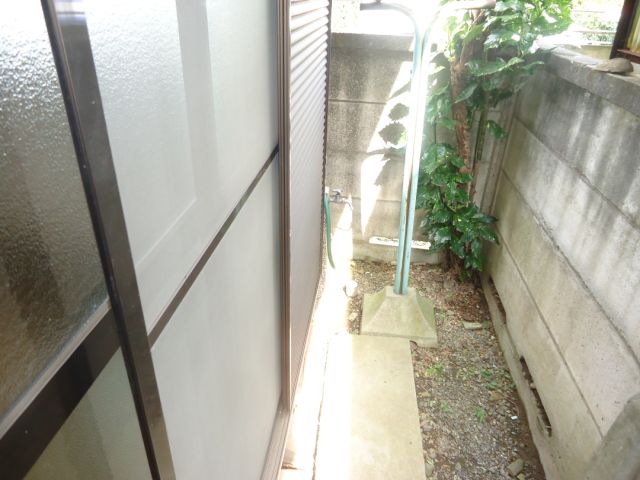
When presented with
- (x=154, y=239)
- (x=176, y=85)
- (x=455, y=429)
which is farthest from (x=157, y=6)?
(x=455, y=429)

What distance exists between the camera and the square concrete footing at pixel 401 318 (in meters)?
3.30

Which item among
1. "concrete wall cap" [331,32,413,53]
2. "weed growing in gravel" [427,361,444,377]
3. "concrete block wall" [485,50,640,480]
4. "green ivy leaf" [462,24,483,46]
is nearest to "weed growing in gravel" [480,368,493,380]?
"concrete block wall" [485,50,640,480]

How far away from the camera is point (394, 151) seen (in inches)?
147

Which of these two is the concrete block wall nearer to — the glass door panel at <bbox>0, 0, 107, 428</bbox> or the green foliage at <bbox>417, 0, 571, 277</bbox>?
the green foliage at <bbox>417, 0, 571, 277</bbox>

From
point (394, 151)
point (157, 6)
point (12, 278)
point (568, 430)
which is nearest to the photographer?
point (12, 278)

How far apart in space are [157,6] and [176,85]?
0.13 m

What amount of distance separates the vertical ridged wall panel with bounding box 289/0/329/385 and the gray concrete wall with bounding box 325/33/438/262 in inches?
29.6

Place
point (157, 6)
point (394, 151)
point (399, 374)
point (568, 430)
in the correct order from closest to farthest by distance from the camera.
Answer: point (157, 6) < point (568, 430) < point (399, 374) < point (394, 151)

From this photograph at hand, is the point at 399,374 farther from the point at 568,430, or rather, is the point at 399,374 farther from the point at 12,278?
the point at 12,278

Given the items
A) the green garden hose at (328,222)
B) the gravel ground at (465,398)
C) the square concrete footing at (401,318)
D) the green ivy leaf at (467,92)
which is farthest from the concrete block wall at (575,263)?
the green garden hose at (328,222)

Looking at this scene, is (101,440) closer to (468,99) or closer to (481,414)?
(481,414)

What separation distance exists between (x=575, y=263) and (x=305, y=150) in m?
1.56

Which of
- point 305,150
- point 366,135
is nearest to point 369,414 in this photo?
point 305,150

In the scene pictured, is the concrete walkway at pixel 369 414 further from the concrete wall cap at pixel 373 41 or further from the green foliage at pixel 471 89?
the concrete wall cap at pixel 373 41
